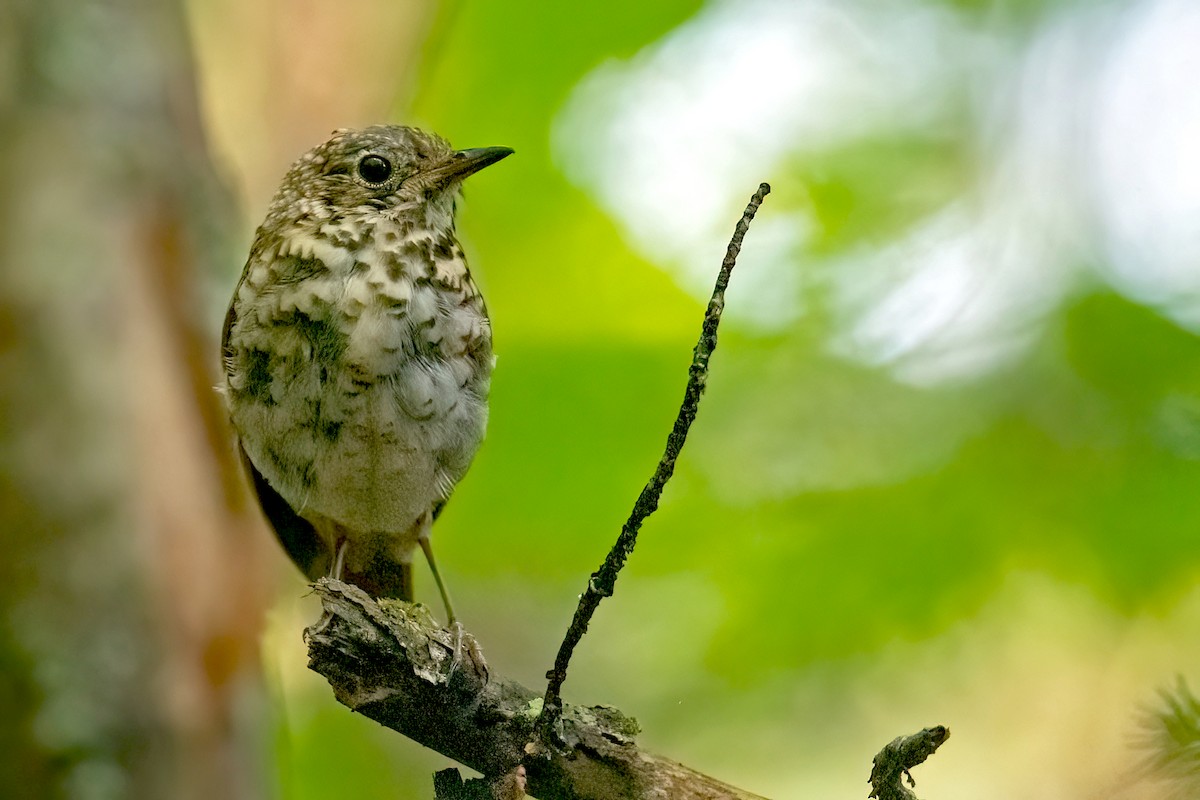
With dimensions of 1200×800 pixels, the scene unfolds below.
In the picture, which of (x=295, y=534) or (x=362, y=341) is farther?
(x=295, y=534)

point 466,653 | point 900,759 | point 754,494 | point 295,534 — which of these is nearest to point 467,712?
point 466,653

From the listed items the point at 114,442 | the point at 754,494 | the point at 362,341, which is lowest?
the point at 362,341

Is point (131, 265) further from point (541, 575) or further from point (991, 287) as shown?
point (991, 287)

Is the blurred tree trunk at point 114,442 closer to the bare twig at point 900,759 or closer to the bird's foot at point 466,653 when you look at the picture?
the bird's foot at point 466,653

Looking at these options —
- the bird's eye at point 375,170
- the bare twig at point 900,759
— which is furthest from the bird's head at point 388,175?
the bare twig at point 900,759

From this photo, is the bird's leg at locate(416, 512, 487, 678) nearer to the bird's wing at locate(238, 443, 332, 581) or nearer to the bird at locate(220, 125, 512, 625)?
the bird at locate(220, 125, 512, 625)

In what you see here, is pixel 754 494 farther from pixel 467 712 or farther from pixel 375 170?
pixel 467 712
